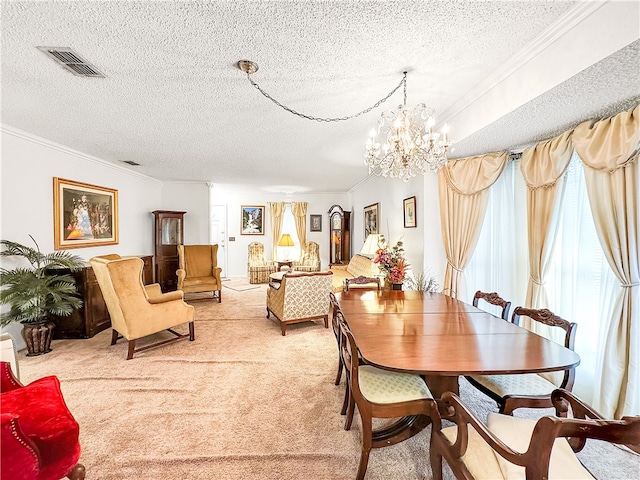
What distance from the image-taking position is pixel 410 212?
4.07 meters

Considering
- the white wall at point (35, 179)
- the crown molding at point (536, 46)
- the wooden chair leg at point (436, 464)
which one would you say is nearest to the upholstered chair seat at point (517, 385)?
the wooden chair leg at point (436, 464)

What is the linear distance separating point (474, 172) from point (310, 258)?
17.1 ft

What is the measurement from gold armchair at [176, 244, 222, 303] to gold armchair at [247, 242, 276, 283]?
135 centimetres

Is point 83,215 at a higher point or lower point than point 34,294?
higher

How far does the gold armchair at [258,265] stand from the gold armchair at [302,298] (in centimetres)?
344

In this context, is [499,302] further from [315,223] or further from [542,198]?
[315,223]

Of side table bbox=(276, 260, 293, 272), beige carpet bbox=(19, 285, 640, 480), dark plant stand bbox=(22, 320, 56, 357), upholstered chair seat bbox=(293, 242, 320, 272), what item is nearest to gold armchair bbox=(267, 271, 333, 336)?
beige carpet bbox=(19, 285, 640, 480)

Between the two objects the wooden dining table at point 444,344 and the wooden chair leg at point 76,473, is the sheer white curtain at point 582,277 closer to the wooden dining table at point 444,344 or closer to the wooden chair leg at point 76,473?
the wooden dining table at point 444,344

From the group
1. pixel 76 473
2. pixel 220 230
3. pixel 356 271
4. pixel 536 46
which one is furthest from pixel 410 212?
pixel 220 230

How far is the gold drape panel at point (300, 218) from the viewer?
27.1 ft

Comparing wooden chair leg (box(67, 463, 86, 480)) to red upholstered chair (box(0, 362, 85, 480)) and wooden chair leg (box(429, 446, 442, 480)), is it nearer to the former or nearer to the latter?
red upholstered chair (box(0, 362, 85, 480))

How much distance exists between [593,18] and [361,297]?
2262 millimetres

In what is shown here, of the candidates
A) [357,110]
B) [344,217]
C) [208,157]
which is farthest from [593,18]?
[344,217]

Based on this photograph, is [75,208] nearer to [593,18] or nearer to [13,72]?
[13,72]
